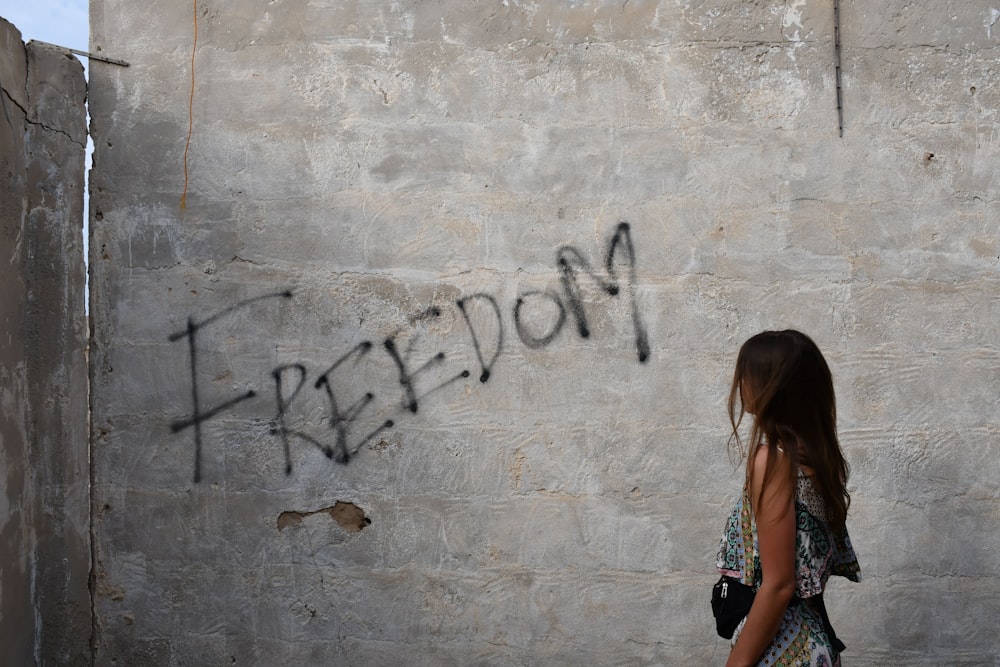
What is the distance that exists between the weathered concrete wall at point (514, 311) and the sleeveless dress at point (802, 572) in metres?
1.28

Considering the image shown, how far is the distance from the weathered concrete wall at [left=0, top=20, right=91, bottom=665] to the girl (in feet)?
8.50

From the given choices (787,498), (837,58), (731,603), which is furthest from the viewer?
(837,58)

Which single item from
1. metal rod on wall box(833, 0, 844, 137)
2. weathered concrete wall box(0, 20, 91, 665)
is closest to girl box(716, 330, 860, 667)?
metal rod on wall box(833, 0, 844, 137)

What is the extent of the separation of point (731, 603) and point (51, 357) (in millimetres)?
2677

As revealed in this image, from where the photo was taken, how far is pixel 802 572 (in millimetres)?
2006

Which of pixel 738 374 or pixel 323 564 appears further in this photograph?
pixel 323 564

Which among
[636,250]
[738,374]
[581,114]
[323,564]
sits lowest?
[323,564]

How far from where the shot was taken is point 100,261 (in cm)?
342

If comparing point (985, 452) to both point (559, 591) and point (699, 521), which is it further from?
point (559, 591)

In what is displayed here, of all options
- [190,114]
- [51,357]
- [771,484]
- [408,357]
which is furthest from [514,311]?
[51,357]

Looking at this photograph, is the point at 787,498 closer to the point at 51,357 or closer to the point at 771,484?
the point at 771,484

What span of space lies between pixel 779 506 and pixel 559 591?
1.61 m

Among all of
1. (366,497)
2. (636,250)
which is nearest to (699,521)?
(636,250)

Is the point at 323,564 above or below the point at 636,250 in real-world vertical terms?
below
